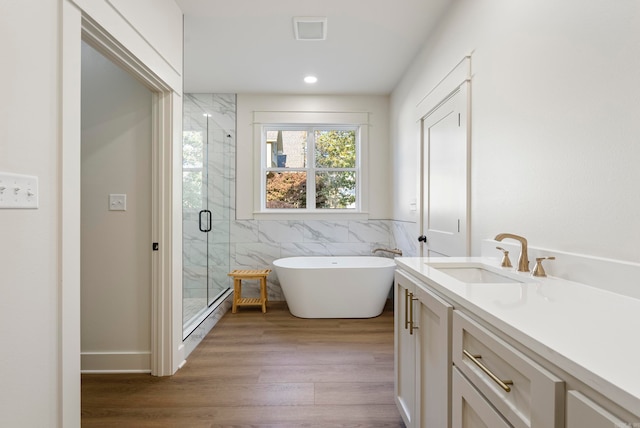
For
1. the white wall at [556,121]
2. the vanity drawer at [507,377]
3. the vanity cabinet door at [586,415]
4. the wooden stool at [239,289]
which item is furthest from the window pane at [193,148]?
the vanity cabinet door at [586,415]

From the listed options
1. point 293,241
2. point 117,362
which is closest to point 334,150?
point 293,241

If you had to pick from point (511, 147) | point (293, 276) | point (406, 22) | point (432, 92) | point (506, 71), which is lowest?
point (293, 276)

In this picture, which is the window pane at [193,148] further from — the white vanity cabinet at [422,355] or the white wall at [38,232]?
the white vanity cabinet at [422,355]

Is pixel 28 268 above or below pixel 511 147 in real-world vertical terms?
below

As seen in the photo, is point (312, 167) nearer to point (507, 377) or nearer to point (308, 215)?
point (308, 215)

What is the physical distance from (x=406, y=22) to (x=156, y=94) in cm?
193

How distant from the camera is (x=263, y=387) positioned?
77.0 inches

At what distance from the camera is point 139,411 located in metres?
1.73

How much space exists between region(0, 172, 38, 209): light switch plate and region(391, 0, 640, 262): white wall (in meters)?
1.89

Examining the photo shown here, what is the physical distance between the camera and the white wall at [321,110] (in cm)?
390

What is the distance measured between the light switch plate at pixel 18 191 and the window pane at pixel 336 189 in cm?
322

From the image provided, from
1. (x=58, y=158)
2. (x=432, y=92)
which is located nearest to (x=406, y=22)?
(x=432, y=92)

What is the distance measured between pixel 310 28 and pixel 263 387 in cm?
264

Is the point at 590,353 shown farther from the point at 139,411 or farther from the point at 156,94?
the point at 156,94
